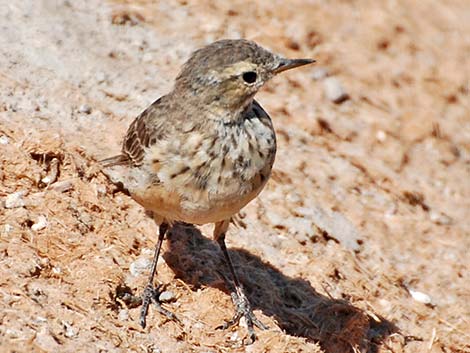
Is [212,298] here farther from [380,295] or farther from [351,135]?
[351,135]

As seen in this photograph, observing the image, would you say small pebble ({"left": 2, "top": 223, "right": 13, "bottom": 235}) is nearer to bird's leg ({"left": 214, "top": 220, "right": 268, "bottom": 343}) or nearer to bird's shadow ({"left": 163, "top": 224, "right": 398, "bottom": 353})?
bird's shadow ({"left": 163, "top": 224, "right": 398, "bottom": 353})

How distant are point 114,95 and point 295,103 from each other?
209cm

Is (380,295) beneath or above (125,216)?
beneath

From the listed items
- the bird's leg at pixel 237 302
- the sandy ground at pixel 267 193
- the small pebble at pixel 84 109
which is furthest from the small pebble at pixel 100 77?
the bird's leg at pixel 237 302

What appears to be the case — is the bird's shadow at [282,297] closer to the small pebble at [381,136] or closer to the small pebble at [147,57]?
the small pebble at [147,57]

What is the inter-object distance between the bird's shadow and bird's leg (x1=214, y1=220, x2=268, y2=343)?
151 mm

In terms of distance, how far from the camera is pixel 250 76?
22.0ft

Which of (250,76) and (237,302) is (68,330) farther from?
(250,76)

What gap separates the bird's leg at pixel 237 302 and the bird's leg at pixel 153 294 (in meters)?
0.41

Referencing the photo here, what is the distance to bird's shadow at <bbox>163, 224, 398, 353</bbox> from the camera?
7676 mm

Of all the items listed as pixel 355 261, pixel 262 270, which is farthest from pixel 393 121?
pixel 262 270

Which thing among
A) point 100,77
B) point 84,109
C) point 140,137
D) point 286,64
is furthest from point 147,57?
point 286,64

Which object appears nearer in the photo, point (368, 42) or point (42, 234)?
point (42, 234)

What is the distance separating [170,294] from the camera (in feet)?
24.2
